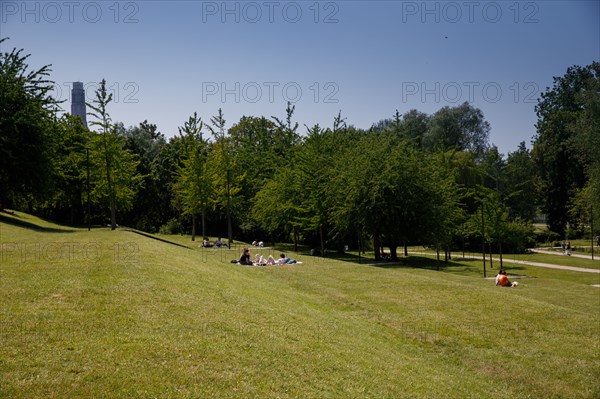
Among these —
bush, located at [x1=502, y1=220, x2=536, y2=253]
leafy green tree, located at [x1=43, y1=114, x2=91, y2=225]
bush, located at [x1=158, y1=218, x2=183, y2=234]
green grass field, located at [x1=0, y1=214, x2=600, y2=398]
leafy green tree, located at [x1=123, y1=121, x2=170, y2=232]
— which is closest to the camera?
green grass field, located at [x1=0, y1=214, x2=600, y2=398]

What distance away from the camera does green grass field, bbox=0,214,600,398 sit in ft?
26.4

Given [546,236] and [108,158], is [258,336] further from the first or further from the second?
[546,236]

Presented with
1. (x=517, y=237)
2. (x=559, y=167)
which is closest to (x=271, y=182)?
(x=517, y=237)

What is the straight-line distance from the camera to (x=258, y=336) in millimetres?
10578

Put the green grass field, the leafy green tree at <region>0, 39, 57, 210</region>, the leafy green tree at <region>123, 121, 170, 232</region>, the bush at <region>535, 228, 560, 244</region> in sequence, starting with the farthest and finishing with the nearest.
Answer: the bush at <region>535, 228, 560, 244</region> < the leafy green tree at <region>123, 121, 170, 232</region> < the leafy green tree at <region>0, 39, 57, 210</region> < the green grass field

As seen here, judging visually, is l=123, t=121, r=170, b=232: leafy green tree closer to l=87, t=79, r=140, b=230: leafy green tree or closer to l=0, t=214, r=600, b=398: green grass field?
l=87, t=79, r=140, b=230: leafy green tree

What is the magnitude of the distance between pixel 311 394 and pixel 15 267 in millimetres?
10951

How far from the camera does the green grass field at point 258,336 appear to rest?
8.04 m

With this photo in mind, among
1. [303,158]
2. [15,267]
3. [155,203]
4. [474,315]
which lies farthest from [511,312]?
[155,203]

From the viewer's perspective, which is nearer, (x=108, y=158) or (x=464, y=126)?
(x=108, y=158)

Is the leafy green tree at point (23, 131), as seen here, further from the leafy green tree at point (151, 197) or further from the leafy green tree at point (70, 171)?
the leafy green tree at point (151, 197)

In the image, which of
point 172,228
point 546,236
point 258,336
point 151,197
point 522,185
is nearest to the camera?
point 258,336

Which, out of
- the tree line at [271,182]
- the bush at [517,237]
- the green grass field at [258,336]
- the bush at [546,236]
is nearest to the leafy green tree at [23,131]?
the tree line at [271,182]

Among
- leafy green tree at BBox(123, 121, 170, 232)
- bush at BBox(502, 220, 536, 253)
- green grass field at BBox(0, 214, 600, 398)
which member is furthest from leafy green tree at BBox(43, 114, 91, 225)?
bush at BBox(502, 220, 536, 253)
